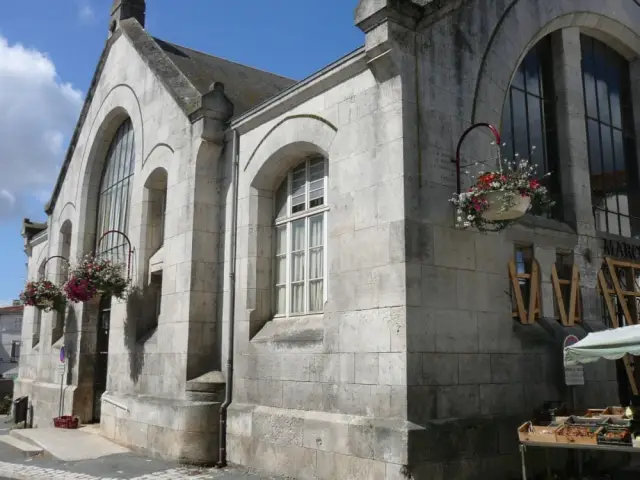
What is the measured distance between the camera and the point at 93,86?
18.1 metres

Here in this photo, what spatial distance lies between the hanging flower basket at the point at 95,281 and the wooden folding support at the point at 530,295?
8099 millimetres

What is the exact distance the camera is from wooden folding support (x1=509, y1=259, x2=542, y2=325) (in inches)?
370

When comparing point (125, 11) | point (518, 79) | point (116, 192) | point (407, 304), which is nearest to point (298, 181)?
point (407, 304)

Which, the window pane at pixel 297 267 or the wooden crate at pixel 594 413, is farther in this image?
the window pane at pixel 297 267

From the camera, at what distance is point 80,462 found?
36.7 feet

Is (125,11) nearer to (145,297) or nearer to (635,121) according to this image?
(145,297)

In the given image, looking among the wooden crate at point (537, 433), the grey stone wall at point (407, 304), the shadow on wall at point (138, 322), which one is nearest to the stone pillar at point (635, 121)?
the grey stone wall at point (407, 304)

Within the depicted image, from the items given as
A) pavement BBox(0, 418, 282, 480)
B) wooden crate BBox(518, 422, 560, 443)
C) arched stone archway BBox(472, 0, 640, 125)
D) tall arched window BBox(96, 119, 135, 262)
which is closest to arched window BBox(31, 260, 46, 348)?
tall arched window BBox(96, 119, 135, 262)

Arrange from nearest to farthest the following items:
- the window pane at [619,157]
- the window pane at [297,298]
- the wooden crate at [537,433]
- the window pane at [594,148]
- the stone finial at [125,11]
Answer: the wooden crate at [537,433], the window pane at [297,298], the window pane at [594,148], the window pane at [619,157], the stone finial at [125,11]

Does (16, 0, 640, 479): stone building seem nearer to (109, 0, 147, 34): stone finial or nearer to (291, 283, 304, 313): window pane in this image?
(291, 283, 304, 313): window pane

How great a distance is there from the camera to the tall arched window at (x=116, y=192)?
15711 mm

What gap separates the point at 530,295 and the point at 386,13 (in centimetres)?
469

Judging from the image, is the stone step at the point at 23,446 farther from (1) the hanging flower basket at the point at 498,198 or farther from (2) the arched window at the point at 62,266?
(1) the hanging flower basket at the point at 498,198

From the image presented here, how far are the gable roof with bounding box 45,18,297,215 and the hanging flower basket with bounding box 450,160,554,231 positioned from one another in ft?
19.6
